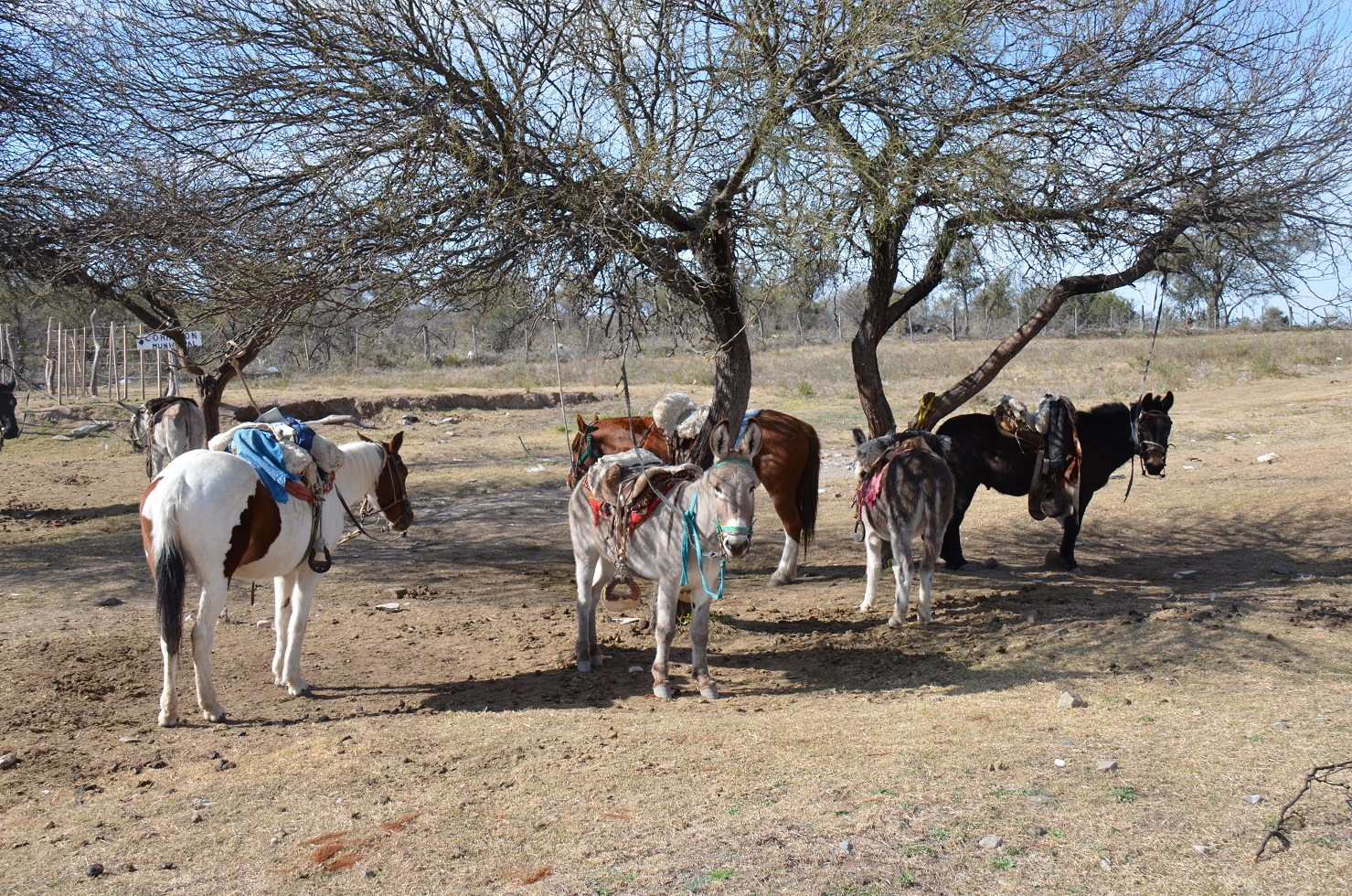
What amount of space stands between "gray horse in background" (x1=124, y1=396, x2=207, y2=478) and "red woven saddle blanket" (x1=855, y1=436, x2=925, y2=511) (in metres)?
8.07

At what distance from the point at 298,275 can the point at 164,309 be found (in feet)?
12.2

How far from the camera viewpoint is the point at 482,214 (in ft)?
24.8

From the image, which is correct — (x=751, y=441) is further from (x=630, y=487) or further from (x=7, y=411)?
(x=7, y=411)

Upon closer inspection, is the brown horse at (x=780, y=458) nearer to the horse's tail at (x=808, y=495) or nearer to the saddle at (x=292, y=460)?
the horse's tail at (x=808, y=495)

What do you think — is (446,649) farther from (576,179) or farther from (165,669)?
(576,179)

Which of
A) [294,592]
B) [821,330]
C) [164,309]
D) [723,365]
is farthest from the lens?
[821,330]

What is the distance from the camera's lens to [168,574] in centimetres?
576

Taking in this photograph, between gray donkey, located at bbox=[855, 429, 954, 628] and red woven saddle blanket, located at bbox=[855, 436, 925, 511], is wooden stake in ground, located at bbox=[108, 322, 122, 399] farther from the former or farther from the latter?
gray donkey, located at bbox=[855, 429, 954, 628]

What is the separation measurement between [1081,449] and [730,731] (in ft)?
18.8

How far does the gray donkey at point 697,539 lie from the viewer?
582 cm

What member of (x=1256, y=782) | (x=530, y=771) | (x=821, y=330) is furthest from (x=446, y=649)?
(x=821, y=330)

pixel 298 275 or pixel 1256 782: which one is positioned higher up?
pixel 298 275

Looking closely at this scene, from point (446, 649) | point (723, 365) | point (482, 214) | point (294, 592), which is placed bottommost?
point (446, 649)

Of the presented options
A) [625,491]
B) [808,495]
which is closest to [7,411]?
[808,495]
